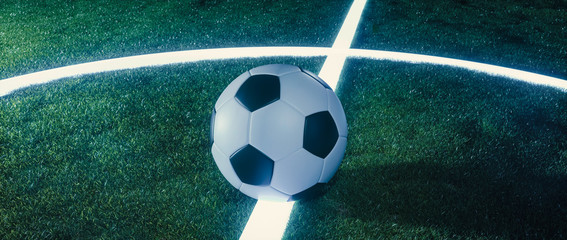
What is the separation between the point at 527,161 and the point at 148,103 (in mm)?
3892

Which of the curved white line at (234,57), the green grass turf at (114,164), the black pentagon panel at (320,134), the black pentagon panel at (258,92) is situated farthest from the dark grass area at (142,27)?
the black pentagon panel at (320,134)

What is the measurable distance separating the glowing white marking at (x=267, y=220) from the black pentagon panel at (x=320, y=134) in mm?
566

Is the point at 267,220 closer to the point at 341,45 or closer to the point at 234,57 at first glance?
the point at 234,57

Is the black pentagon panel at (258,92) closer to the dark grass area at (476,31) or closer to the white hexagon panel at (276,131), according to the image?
the white hexagon panel at (276,131)

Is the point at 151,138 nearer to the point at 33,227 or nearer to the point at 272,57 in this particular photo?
the point at 33,227

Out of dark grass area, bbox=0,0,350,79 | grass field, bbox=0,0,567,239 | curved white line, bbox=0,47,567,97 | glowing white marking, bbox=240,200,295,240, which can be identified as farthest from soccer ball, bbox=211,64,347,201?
dark grass area, bbox=0,0,350,79

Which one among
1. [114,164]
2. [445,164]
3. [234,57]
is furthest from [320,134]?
[234,57]

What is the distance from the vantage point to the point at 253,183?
2.50 m

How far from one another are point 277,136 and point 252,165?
0.27 m

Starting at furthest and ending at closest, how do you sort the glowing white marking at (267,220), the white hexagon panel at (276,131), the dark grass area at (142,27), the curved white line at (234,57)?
the dark grass area at (142,27) → the curved white line at (234,57) → the glowing white marking at (267,220) → the white hexagon panel at (276,131)

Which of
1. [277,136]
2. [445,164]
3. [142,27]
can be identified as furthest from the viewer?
[142,27]

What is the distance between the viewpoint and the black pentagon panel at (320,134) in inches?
96.3

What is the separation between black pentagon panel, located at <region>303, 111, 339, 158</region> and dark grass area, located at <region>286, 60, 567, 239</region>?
495 mm

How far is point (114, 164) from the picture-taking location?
3109 millimetres
